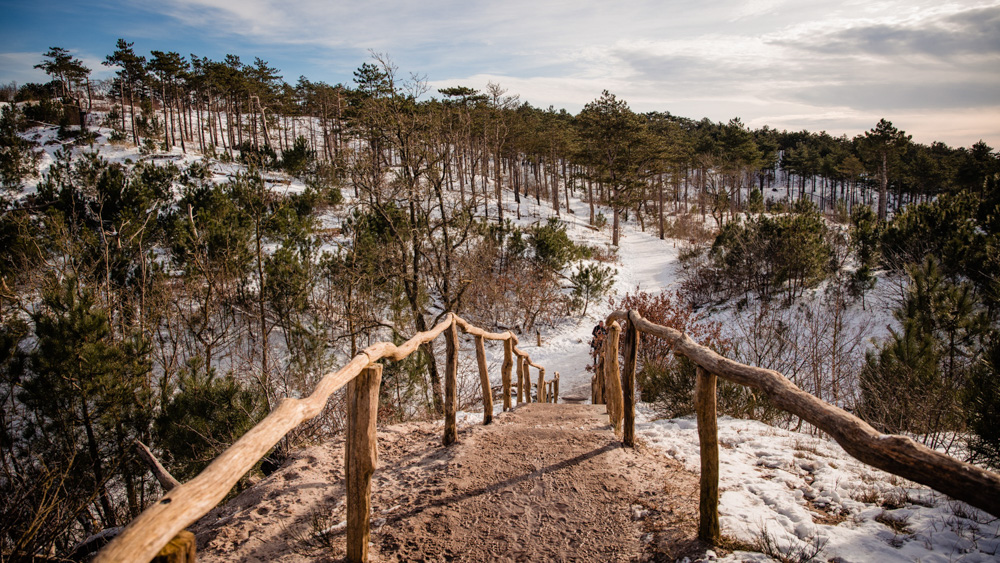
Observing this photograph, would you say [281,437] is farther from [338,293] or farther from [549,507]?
[338,293]

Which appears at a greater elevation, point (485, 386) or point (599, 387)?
point (485, 386)

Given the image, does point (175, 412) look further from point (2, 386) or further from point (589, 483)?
point (589, 483)

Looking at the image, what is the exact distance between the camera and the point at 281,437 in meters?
1.67

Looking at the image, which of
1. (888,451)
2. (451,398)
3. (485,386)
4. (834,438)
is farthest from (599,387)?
(888,451)

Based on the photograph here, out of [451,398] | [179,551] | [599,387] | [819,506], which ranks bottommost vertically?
[599,387]

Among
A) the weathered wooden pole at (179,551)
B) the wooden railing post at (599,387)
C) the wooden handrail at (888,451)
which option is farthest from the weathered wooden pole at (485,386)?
the weathered wooden pole at (179,551)

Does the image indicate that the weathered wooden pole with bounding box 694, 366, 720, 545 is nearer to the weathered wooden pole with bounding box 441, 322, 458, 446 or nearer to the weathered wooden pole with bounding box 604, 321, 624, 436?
the weathered wooden pole with bounding box 604, 321, 624, 436

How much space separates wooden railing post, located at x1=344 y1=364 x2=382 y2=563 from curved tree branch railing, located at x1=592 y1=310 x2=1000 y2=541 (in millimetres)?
1847

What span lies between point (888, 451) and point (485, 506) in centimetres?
227

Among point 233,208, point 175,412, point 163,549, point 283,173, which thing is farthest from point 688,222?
point 163,549

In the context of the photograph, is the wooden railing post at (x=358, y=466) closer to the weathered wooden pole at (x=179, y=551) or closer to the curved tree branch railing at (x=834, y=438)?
the weathered wooden pole at (x=179, y=551)

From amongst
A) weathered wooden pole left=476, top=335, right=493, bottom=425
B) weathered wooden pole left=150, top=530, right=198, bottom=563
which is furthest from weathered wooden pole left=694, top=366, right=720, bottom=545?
weathered wooden pole left=476, top=335, right=493, bottom=425

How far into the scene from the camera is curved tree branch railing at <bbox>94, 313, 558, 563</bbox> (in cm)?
113

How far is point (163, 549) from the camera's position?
3.96ft
